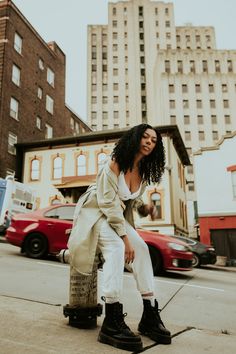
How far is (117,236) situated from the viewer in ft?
9.16

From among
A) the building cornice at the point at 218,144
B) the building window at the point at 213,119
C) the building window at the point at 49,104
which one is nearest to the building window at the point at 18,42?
the building window at the point at 49,104

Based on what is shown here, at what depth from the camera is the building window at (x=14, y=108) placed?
28795 mm

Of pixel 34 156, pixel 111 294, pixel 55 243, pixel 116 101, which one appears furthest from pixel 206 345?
pixel 116 101

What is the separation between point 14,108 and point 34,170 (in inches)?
213

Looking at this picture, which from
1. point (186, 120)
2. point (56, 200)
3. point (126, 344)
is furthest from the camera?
point (186, 120)

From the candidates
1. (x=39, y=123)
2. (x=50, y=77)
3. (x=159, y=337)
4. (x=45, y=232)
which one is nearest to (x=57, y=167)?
(x=39, y=123)

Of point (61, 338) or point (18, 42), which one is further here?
point (18, 42)

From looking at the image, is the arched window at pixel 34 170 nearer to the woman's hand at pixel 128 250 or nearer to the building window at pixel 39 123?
the building window at pixel 39 123

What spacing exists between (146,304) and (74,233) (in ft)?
2.69

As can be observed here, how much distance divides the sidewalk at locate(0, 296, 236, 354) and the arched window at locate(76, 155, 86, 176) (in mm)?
24936

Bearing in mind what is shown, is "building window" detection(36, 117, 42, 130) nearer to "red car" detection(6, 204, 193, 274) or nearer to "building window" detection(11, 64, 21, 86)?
"building window" detection(11, 64, 21, 86)

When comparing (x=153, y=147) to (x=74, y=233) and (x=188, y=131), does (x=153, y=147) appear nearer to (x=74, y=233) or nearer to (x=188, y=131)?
Answer: (x=74, y=233)

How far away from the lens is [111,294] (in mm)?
2598

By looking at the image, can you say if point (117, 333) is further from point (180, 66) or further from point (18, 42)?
point (180, 66)
